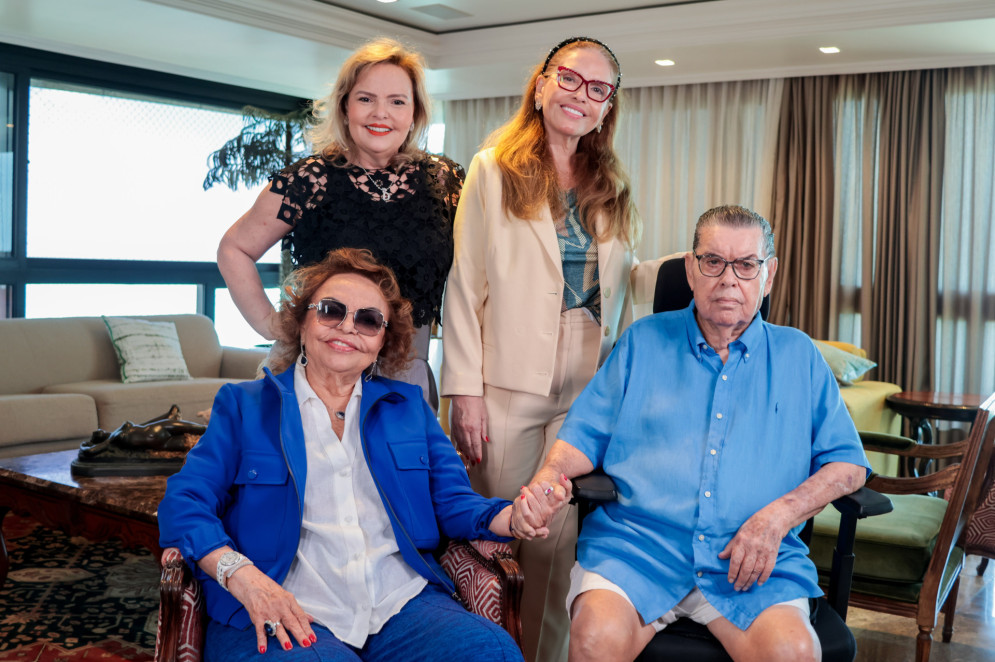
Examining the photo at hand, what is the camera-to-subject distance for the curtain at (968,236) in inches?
217

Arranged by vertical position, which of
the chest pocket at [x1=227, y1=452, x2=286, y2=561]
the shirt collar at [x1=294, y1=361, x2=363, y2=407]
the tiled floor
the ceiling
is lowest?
the tiled floor

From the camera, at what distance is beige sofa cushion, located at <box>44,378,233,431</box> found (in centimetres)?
495

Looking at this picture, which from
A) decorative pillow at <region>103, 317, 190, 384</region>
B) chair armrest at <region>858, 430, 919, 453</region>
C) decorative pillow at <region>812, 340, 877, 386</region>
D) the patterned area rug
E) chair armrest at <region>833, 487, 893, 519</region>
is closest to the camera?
chair armrest at <region>833, 487, 893, 519</region>

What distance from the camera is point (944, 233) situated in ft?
18.5

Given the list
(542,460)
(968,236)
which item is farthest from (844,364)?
(542,460)

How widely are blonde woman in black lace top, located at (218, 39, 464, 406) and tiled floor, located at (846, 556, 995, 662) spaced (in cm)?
192

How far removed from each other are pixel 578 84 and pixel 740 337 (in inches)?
29.0

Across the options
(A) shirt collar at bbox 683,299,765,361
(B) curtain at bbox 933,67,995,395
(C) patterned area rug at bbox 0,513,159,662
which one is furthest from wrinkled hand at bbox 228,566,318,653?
(B) curtain at bbox 933,67,995,395

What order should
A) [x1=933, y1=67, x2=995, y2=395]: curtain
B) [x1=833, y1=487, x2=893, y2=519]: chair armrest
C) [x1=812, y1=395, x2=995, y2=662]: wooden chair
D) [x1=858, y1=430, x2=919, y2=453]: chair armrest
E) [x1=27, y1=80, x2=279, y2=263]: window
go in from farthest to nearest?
1. [x1=27, y1=80, x2=279, y2=263]: window
2. [x1=933, y1=67, x2=995, y2=395]: curtain
3. [x1=858, y1=430, x2=919, y2=453]: chair armrest
4. [x1=812, y1=395, x2=995, y2=662]: wooden chair
5. [x1=833, y1=487, x2=893, y2=519]: chair armrest

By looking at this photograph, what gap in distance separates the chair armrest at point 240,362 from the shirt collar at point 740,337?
429 centimetres

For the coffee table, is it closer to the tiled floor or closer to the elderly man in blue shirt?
the elderly man in blue shirt

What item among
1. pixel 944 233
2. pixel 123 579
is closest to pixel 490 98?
pixel 944 233

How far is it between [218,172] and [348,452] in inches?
208

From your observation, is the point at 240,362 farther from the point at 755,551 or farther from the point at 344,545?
the point at 755,551
